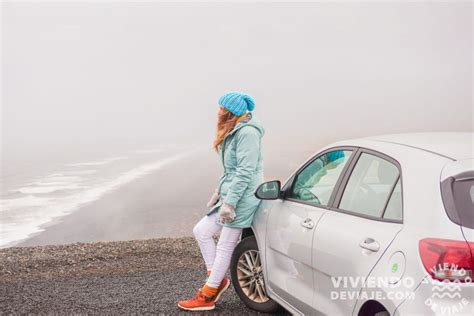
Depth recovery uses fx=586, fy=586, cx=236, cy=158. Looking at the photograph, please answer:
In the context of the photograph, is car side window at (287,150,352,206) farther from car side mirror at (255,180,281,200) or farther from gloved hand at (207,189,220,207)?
gloved hand at (207,189,220,207)

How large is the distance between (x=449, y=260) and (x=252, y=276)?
2.86 m

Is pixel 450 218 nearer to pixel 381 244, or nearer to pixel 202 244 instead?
pixel 381 244

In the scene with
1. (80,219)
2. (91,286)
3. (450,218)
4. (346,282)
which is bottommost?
(80,219)

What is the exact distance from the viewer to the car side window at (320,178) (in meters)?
4.16

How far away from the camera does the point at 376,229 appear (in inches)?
130

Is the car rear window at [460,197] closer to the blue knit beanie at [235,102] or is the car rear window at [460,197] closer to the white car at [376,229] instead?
the white car at [376,229]

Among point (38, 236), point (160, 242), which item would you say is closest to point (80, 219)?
point (38, 236)

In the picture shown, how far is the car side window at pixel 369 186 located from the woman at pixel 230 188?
1.28 m

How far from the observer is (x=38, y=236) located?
106 ft

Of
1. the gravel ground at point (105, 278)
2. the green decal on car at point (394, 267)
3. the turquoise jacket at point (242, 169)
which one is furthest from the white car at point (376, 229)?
the gravel ground at point (105, 278)

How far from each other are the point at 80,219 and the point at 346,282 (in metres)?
41.7

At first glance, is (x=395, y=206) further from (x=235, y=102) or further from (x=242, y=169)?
(x=235, y=102)

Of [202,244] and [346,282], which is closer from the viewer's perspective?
[346,282]

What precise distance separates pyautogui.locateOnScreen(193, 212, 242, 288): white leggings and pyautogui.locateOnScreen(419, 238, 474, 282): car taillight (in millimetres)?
2650
